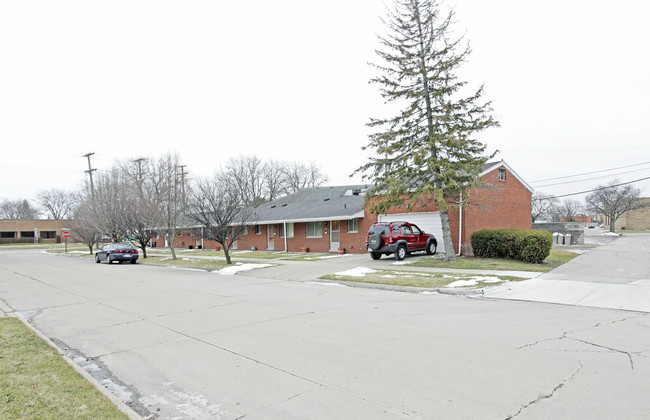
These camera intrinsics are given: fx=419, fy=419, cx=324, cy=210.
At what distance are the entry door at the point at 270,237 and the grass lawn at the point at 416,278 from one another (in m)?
17.3

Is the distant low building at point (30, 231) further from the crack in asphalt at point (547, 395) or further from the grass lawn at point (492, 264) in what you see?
the crack in asphalt at point (547, 395)

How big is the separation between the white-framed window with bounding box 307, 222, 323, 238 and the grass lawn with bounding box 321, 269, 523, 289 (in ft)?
42.2

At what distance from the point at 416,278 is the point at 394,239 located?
242 inches

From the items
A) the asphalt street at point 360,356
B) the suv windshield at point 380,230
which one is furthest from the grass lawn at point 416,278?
the suv windshield at point 380,230

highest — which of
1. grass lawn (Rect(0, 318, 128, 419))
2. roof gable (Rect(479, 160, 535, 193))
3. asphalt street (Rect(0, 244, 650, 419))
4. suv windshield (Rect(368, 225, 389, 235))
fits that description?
roof gable (Rect(479, 160, 535, 193))

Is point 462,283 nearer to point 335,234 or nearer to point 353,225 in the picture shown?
point 353,225

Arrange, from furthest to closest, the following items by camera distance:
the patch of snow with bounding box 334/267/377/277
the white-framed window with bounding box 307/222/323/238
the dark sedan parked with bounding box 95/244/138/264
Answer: the white-framed window with bounding box 307/222/323/238
the dark sedan parked with bounding box 95/244/138/264
the patch of snow with bounding box 334/267/377/277

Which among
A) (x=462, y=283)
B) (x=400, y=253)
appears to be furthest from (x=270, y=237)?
(x=462, y=283)

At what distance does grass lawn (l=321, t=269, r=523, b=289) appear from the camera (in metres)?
13.0

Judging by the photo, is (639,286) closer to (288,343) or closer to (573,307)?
(573,307)

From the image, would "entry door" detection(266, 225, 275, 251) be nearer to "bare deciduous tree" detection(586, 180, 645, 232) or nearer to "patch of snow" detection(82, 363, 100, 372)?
"patch of snow" detection(82, 363, 100, 372)

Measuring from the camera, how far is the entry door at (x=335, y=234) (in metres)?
28.4

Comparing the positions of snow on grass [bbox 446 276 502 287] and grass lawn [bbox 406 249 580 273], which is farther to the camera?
grass lawn [bbox 406 249 580 273]

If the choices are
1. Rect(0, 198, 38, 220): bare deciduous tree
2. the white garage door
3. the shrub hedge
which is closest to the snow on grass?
the shrub hedge
